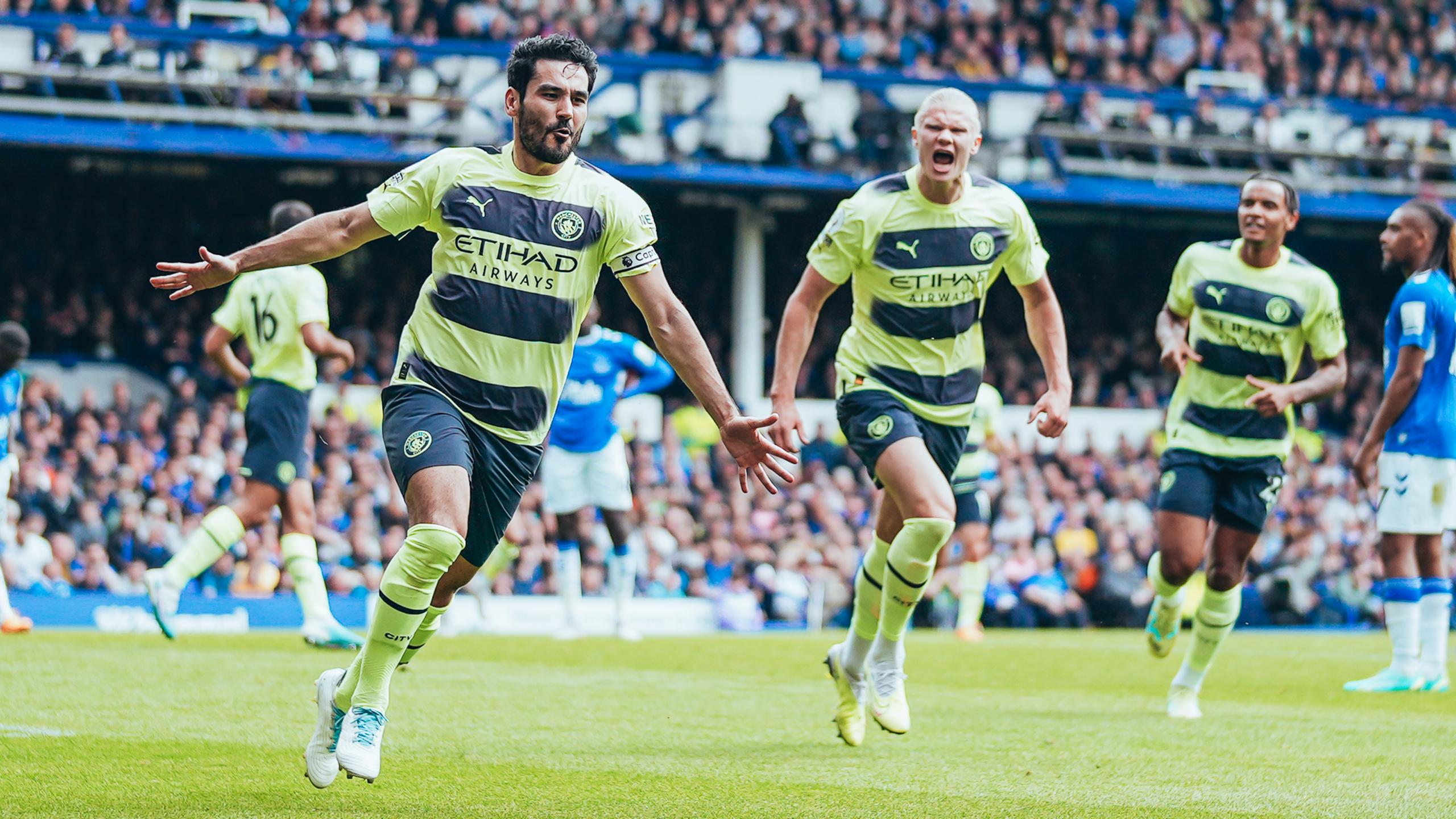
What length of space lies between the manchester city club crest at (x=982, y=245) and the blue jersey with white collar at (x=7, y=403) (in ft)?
23.4

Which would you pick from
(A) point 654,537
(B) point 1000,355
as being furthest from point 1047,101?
(A) point 654,537

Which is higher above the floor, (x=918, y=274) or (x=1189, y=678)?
(x=918, y=274)

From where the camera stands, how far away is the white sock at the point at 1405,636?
9.38m

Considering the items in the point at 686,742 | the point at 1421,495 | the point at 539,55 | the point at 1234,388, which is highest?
the point at 539,55

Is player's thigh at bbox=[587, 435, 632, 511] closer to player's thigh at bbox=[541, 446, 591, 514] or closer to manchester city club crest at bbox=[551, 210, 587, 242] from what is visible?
player's thigh at bbox=[541, 446, 591, 514]

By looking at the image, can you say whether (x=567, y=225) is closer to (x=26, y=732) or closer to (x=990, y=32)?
(x=26, y=732)

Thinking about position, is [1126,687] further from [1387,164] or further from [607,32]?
[1387,164]

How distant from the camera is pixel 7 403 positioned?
1112cm

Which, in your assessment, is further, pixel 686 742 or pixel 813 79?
pixel 813 79

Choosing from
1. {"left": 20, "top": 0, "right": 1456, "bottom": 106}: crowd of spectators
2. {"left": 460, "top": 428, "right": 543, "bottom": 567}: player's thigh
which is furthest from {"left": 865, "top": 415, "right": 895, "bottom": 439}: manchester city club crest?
{"left": 20, "top": 0, "right": 1456, "bottom": 106}: crowd of spectators

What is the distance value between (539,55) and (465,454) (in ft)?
4.44

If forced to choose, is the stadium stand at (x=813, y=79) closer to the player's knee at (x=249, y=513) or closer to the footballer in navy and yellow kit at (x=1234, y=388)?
the player's knee at (x=249, y=513)

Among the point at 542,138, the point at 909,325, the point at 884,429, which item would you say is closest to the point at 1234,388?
the point at 909,325

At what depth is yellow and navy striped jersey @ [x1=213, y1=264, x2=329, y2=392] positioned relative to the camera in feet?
32.3
